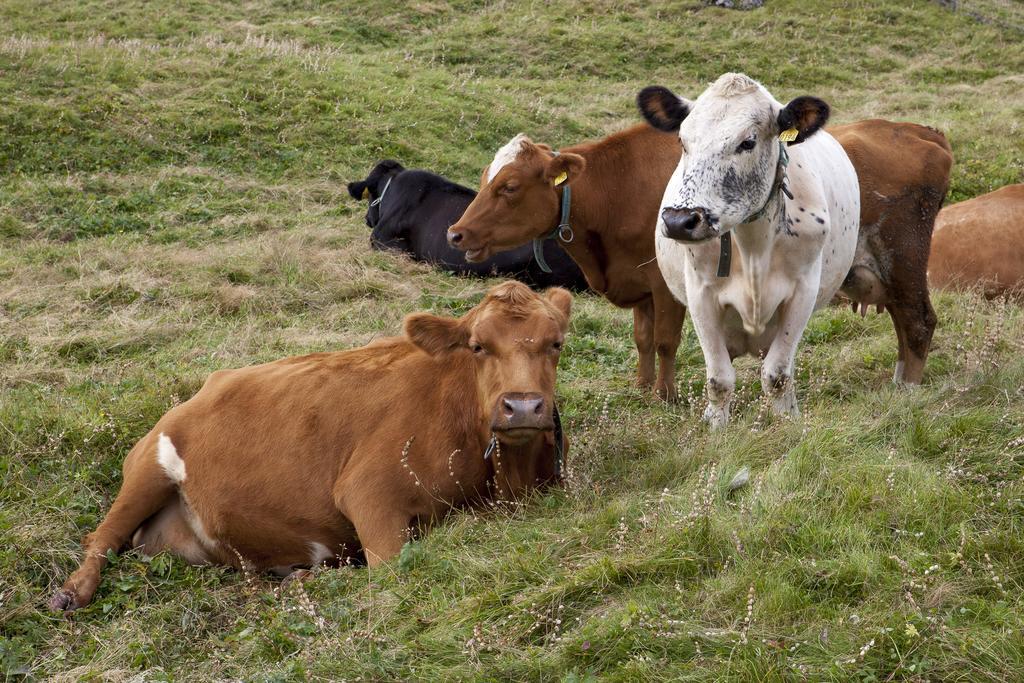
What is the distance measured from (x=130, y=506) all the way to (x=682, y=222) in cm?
324

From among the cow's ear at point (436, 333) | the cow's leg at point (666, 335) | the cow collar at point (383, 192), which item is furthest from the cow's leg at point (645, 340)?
the cow collar at point (383, 192)

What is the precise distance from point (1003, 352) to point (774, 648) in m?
4.09

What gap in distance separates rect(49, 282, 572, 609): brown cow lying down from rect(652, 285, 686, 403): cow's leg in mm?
2017

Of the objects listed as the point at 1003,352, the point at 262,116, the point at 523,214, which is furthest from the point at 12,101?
the point at 1003,352

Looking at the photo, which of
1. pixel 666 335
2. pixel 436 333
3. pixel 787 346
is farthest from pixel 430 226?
pixel 436 333

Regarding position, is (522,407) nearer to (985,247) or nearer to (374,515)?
(374,515)

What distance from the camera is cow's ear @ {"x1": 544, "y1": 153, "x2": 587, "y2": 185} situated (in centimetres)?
819

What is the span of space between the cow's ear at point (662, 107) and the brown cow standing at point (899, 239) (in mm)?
1758

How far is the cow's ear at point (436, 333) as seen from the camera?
555cm

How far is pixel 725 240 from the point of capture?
6.03m

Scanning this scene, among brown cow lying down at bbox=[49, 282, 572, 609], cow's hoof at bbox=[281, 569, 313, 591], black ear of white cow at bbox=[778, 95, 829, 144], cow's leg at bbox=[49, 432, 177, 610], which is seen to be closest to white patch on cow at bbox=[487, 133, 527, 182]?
brown cow lying down at bbox=[49, 282, 572, 609]

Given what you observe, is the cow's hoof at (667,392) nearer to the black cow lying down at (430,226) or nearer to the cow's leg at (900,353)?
the cow's leg at (900,353)

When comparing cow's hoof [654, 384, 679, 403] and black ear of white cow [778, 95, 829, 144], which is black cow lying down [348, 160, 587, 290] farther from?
black ear of white cow [778, 95, 829, 144]

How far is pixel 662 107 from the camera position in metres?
6.17
